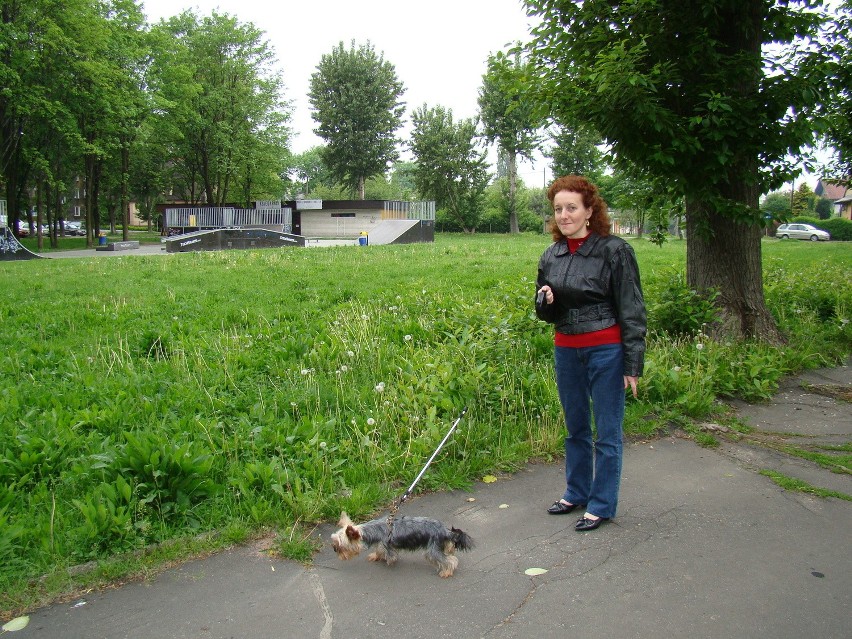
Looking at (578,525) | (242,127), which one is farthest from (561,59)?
(242,127)

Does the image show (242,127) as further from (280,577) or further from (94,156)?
(280,577)

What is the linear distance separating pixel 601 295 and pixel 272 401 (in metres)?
3.13

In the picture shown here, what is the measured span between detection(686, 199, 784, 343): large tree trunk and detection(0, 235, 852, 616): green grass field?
351mm

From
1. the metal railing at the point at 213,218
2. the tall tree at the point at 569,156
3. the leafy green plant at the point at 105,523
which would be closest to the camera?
the leafy green plant at the point at 105,523

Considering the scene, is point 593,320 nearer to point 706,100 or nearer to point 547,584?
point 547,584

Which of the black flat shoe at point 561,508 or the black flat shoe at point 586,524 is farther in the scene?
the black flat shoe at point 561,508

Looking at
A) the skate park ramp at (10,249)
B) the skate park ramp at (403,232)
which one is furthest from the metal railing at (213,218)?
the skate park ramp at (10,249)

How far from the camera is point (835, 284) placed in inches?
450

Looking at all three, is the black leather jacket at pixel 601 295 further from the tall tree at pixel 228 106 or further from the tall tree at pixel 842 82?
the tall tree at pixel 228 106

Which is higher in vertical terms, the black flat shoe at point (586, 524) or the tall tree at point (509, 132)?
the tall tree at point (509, 132)

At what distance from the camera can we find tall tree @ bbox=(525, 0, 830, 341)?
23.2 ft

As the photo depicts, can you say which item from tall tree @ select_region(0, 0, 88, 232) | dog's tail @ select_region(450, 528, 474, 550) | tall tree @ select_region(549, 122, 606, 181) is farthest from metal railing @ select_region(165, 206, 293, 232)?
dog's tail @ select_region(450, 528, 474, 550)

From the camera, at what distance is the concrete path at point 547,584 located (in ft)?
9.64

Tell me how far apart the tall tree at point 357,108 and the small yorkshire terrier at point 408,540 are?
5424cm
